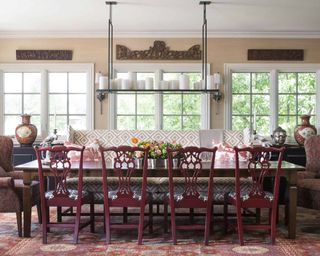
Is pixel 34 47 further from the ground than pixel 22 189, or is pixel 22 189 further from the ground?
pixel 34 47

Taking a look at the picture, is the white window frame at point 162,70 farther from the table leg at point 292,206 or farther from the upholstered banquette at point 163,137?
the table leg at point 292,206

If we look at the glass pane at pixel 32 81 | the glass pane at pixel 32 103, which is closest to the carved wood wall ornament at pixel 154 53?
the glass pane at pixel 32 81

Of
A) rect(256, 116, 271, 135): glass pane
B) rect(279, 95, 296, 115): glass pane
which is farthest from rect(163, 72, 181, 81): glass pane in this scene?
rect(279, 95, 296, 115): glass pane

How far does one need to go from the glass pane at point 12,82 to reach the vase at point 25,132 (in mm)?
661

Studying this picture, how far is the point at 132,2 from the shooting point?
574 cm

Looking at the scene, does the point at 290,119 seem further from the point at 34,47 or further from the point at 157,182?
the point at 34,47

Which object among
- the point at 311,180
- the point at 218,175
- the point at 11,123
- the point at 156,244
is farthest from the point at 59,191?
the point at 11,123

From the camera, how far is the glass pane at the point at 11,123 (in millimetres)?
7684

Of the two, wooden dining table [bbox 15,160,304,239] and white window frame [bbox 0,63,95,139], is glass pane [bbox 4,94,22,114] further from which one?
wooden dining table [bbox 15,160,304,239]

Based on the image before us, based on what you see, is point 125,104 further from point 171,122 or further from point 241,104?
point 241,104

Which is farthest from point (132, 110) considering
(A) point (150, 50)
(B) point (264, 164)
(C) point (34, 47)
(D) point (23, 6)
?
(B) point (264, 164)

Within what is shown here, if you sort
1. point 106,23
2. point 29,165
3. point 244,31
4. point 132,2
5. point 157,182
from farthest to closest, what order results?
1. point 244,31
2. point 106,23
3. point 132,2
4. point 157,182
5. point 29,165

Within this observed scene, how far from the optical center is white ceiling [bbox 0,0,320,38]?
19.0 ft

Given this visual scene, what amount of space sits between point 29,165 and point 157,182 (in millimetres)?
1362
